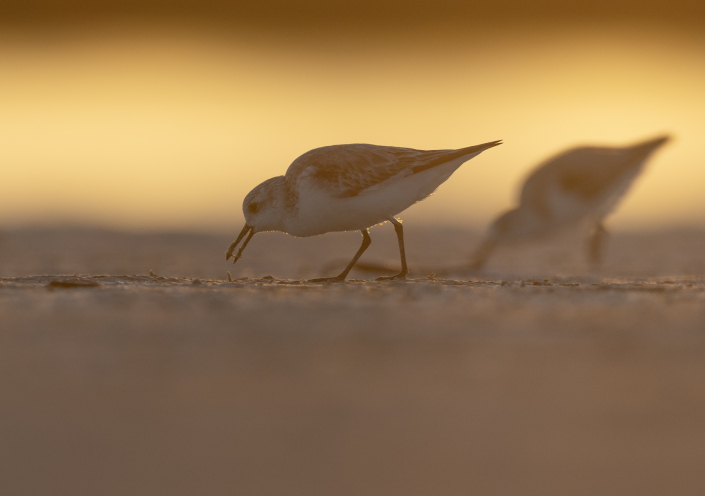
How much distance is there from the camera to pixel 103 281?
552cm

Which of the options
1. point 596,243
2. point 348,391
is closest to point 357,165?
point 348,391

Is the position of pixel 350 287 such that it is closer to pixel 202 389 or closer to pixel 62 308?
pixel 62 308

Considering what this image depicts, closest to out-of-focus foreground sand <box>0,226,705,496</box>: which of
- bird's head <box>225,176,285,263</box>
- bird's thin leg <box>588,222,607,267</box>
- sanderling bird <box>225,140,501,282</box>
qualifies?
sanderling bird <box>225,140,501,282</box>

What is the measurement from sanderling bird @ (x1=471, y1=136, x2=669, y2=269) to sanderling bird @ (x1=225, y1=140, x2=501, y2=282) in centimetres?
392

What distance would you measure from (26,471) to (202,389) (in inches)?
30.7

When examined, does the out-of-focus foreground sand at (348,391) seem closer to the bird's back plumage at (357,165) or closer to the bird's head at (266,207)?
the bird's back plumage at (357,165)

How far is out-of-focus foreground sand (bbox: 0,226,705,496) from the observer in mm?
2363

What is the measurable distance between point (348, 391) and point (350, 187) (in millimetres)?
2967

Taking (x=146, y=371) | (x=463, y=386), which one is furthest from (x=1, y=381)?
(x=463, y=386)

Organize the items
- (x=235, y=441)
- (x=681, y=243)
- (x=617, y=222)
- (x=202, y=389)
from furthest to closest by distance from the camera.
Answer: (x=617, y=222) < (x=681, y=243) < (x=202, y=389) < (x=235, y=441)

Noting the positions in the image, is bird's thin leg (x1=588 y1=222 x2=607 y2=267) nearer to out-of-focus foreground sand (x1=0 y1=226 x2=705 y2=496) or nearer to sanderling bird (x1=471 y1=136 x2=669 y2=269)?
sanderling bird (x1=471 y1=136 x2=669 y2=269)

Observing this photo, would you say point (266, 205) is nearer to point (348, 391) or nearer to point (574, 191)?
point (348, 391)

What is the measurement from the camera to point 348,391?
9.82ft

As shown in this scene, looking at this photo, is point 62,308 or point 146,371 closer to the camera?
point 146,371
